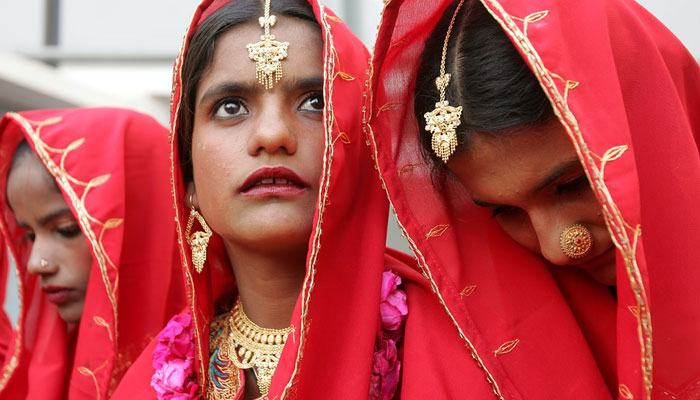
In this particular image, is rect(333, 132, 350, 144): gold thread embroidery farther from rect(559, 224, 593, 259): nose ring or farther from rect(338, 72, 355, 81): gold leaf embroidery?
rect(559, 224, 593, 259): nose ring

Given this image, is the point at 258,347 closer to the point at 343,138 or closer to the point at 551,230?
the point at 343,138

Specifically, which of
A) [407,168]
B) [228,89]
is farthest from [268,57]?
[407,168]

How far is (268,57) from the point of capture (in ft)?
5.19

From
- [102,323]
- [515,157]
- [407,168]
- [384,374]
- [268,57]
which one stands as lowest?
[102,323]

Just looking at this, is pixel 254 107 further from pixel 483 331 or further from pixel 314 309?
pixel 483 331

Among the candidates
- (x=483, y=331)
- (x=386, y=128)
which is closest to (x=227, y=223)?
(x=386, y=128)

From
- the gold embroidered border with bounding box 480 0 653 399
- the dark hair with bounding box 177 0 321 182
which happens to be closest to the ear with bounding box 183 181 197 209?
the dark hair with bounding box 177 0 321 182

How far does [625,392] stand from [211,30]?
121cm

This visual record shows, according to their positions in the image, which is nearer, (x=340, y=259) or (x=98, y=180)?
(x=340, y=259)

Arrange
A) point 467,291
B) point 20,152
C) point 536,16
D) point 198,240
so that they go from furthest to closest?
1. point 20,152
2. point 198,240
3. point 467,291
4. point 536,16

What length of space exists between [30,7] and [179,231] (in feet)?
10.6

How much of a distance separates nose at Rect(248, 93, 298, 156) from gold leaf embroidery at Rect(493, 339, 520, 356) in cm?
61

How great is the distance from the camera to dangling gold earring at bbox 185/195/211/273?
5.78ft

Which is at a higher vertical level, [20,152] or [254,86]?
[254,86]
